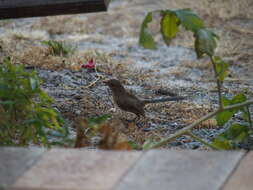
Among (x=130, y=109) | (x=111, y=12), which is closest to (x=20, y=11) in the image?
(x=130, y=109)

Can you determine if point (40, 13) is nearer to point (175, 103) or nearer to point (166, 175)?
point (175, 103)

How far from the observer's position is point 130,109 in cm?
486

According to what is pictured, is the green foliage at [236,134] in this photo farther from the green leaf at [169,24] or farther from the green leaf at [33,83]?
the green leaf at [33,83]

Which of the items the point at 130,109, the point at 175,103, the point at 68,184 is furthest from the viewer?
the point at 175,103

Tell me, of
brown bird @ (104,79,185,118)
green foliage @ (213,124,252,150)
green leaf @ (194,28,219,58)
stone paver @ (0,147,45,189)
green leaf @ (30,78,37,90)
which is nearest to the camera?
stone paver @ (0,147,45,189)

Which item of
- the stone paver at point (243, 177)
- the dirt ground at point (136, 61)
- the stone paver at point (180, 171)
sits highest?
the stone paver at point (180, 171)

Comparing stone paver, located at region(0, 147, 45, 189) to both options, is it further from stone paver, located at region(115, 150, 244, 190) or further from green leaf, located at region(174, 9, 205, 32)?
green leaf, located at region(174, 9, 205, 32)

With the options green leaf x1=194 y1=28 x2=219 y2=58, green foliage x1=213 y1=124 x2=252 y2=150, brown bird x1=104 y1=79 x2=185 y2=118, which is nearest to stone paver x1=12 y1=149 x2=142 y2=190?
green leaf x1=194 y1=28 x2=219 y2=58

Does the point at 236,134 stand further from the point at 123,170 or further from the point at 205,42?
the point at 123,170

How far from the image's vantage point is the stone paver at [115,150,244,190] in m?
2.44

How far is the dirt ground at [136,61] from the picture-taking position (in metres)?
5.14

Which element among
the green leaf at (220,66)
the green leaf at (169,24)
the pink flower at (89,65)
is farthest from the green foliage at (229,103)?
the pink flower at (89,65)

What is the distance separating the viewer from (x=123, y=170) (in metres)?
2.58

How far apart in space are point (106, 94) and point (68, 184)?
10.5ft
